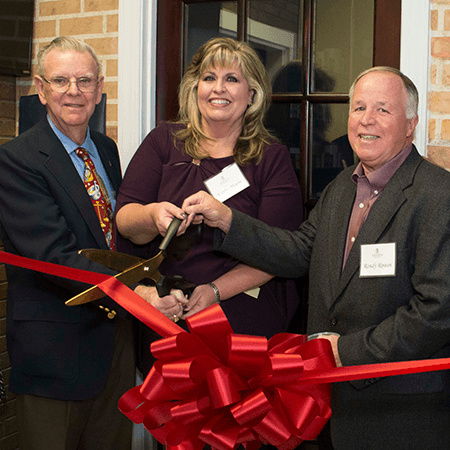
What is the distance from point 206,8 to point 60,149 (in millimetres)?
987

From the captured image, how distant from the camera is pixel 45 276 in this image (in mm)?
1646

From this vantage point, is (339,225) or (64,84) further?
(64,84)

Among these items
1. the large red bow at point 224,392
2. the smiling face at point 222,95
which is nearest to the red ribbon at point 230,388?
the large red bow at point 224,392

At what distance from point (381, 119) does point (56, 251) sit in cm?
102

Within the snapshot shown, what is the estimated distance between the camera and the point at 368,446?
52.6 inches

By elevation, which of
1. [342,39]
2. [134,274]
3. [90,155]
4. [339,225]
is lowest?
[134,274]

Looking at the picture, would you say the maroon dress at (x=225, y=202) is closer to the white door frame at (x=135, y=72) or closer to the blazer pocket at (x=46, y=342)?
the blazer pocket at (x=46, y=342)

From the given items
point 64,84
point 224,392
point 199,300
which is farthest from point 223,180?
point 224,392

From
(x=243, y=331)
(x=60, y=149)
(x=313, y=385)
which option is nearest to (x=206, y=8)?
(x=60, y=149)

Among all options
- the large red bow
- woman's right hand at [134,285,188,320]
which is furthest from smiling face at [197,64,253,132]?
the large red bow

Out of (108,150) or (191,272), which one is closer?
(191,272)

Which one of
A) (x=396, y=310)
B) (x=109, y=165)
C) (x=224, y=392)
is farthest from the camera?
(x=109, y=165)

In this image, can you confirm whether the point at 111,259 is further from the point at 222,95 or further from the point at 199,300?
the point at 222,95

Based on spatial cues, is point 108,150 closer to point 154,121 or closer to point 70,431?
point 154,121
